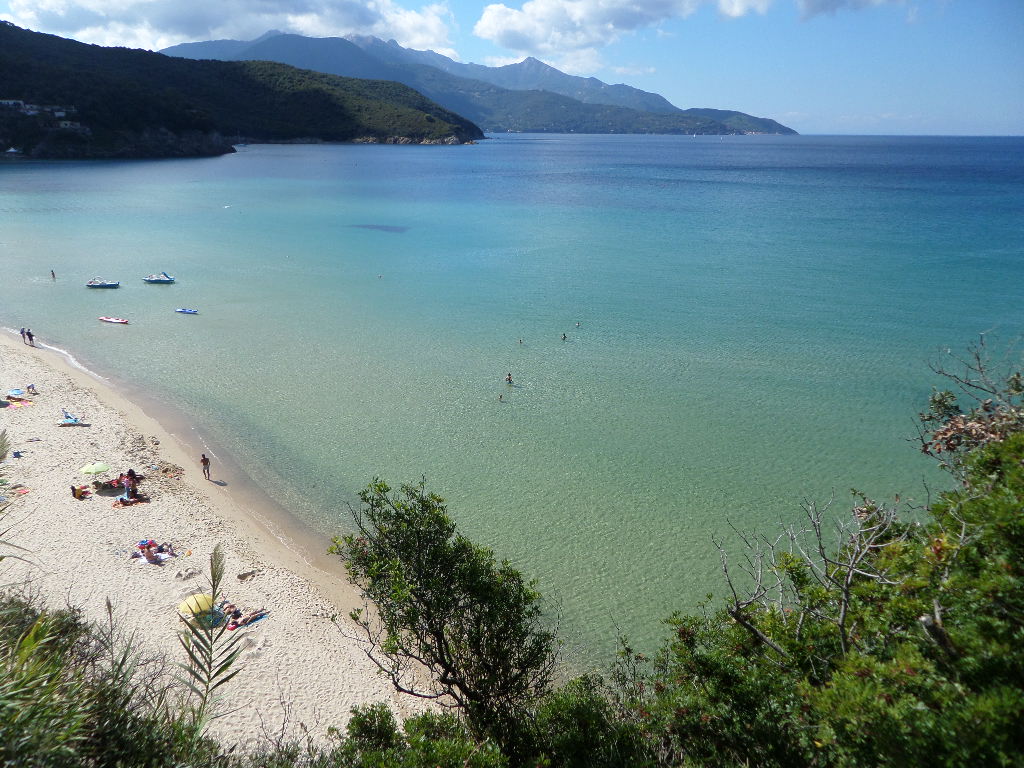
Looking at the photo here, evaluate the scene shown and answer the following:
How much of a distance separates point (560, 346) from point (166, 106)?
12385 cm

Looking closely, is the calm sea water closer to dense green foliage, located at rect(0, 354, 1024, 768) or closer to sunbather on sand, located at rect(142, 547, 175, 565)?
sunbather on sand, located at rect(142, 547, 175, 565)

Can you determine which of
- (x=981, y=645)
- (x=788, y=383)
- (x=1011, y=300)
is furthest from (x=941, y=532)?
(x=1011, y=300)

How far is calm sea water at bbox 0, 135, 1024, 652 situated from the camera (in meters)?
17.9

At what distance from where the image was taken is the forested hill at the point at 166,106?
107812 millimetres

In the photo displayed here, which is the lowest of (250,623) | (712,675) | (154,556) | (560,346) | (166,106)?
(250,623)

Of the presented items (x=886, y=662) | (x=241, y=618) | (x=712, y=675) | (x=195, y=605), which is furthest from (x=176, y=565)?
(x=886, y=662)

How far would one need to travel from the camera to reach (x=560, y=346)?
1172 inches

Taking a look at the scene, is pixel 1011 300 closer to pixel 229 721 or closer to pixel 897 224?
pixel 897 224

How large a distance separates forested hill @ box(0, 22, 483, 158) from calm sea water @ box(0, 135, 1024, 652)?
5480 cm

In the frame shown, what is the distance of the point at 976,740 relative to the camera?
15.0 ft

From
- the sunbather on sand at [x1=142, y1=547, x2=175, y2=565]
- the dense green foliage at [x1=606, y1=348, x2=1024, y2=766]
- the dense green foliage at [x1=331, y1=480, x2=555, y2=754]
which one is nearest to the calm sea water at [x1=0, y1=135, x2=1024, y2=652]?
the sunbather on sand at [x1=142, y1=547, x2=175, y2=565]

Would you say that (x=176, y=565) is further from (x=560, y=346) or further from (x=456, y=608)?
(x=560, y=346)

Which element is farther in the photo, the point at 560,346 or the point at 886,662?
the point at 560,346

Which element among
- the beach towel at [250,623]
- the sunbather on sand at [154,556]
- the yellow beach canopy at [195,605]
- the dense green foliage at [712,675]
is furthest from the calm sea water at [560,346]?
the dense green foliage at [712,675]
